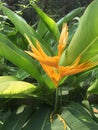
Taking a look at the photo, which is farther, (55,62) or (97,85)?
(97,85)

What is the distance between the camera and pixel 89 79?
1.44m

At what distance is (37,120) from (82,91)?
222mm

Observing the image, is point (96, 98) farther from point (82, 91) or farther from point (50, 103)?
point (50, 103)

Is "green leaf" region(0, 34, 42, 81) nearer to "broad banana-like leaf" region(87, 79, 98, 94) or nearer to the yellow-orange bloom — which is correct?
the yellow-orange bloom

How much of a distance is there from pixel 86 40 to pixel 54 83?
0.16 m

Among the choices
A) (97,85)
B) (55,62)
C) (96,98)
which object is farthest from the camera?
(96,98)

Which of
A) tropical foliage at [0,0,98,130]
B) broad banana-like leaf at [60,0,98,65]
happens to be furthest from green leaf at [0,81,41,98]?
broad banana-like leaf at [60,0,98,65]

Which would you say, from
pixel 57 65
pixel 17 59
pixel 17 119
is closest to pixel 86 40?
pixel 57 65

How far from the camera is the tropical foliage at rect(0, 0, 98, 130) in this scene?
3.77 ft

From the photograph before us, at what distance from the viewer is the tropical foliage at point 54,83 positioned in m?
1.15

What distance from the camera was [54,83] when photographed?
3.98 ft

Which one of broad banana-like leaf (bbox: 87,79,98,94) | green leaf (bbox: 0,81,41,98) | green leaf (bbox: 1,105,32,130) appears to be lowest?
green leaf (bbox: 1,105,32,130)

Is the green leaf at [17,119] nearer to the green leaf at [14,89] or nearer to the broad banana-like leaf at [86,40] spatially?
the green leaf at [14,89]

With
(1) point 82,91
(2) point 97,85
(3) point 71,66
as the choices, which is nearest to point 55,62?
(3) point 71,66
